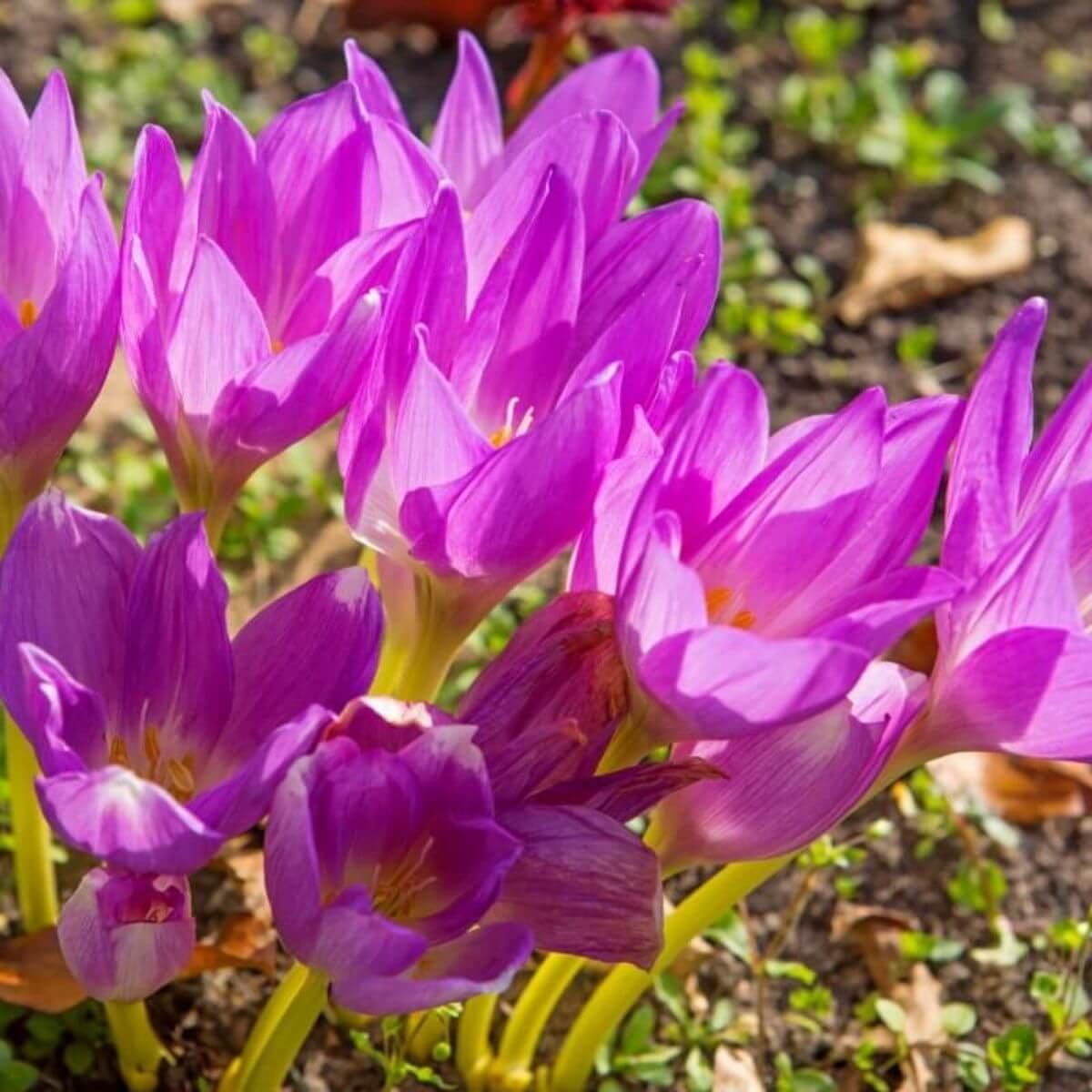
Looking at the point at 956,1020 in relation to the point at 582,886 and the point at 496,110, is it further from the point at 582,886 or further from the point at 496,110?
the point at 496,110

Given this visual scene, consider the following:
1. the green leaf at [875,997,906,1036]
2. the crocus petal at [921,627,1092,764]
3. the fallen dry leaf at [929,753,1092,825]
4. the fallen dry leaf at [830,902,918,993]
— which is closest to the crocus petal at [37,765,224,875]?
the crocus petal at [921,627,1092,764]

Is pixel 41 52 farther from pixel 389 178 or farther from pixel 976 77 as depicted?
pixel 389 178

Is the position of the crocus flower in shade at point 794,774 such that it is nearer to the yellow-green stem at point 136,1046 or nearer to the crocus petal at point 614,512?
the crocus petal at point 614,512

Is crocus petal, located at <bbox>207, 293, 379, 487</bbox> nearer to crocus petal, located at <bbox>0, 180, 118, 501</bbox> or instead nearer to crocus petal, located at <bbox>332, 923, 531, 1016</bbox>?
crocus petal, located at <bbox>0, 180, 118, 501</bbox>

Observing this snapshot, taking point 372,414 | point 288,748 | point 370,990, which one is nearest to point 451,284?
point 372,414

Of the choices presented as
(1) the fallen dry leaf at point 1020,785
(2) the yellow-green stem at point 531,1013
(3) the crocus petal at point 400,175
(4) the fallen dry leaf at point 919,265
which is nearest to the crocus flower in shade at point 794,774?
(2) the yellow-green stem at point 531,1013

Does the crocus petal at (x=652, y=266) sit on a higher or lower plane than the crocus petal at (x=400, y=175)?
lower

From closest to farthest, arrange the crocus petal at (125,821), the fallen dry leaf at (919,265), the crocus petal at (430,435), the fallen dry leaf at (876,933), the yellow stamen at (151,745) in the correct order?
the crocus petal at (125,821), the crocus petal at (430,435), the yellow stamen at (151,745), the fallen dry leaf at (876,933), the fallen dry leaf at (919,265)
